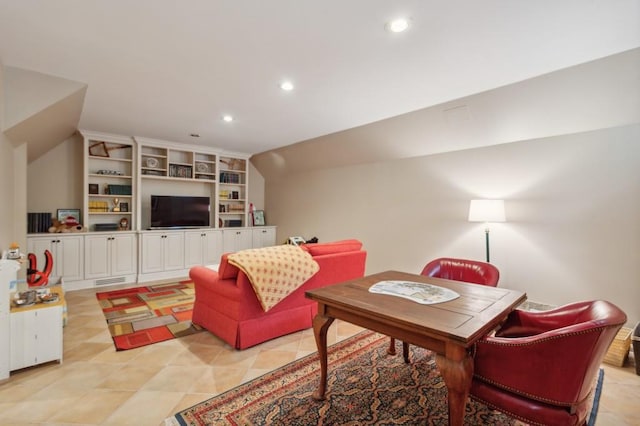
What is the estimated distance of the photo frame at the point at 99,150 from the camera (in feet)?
16.3

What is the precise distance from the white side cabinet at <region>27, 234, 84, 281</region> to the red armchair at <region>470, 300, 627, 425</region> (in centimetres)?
528

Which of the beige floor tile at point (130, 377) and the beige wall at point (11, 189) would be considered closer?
the beige floor tile at point (130, 377)

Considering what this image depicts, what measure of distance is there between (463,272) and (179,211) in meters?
4.90

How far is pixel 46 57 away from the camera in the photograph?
243cm

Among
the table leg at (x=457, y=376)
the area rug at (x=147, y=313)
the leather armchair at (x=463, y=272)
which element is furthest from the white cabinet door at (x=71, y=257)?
the table leg at (x=457, y=376)

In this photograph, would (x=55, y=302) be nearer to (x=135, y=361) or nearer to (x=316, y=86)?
(x=135, y=361)

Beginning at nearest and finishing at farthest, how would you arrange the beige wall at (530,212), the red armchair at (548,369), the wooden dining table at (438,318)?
the red armchair at (548,369) < the wooden dining table at (438,318) < the beige wall at (530,212)

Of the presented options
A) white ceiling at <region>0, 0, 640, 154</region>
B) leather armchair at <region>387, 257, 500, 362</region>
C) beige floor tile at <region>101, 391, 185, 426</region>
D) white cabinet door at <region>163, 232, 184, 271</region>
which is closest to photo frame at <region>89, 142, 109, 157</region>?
white cabinet door at <region>163, 232, 184, 271</region>

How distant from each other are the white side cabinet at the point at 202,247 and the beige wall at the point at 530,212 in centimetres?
264

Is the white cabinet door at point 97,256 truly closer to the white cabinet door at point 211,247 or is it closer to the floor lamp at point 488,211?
the white cabinet door at point 211,247

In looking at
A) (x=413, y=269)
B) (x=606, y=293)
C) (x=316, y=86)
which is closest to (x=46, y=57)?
(x=316, y=86)

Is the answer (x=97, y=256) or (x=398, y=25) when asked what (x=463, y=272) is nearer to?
(x=398, y=25)

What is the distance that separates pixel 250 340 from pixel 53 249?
3.62 metres

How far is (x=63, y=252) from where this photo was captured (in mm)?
4406
